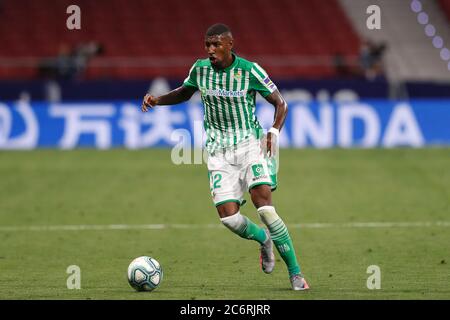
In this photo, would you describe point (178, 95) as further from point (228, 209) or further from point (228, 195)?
point (228, 209)

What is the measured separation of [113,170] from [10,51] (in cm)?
1289

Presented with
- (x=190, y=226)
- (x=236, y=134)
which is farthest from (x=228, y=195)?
(x=190, y=226)

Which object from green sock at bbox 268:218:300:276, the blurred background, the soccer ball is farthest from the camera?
the blurred background

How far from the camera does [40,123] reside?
24.3 m

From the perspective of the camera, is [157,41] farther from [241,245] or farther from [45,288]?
[45,288]

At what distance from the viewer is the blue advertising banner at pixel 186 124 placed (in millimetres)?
23781

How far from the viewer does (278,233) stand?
362 inches

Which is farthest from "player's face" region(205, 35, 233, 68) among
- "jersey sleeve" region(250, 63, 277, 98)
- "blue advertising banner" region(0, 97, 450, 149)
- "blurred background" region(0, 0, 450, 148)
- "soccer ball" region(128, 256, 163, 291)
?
"blurred background" region(0, 0, 450, 148)

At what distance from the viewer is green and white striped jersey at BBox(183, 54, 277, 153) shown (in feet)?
30.9

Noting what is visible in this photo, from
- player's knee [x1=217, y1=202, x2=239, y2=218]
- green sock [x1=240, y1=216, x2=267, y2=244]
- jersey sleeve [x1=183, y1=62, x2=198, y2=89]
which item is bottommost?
green sock [x1=240, y1=216, x2=267, y2=244]

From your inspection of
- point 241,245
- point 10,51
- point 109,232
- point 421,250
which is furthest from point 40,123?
point 421,250

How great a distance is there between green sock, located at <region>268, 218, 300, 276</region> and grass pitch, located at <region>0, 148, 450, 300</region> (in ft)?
0.70

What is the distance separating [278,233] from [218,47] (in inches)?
68.9

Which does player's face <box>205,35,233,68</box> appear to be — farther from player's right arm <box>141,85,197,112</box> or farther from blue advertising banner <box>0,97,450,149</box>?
blue advertising banner <box>0,97,450,149</box>
